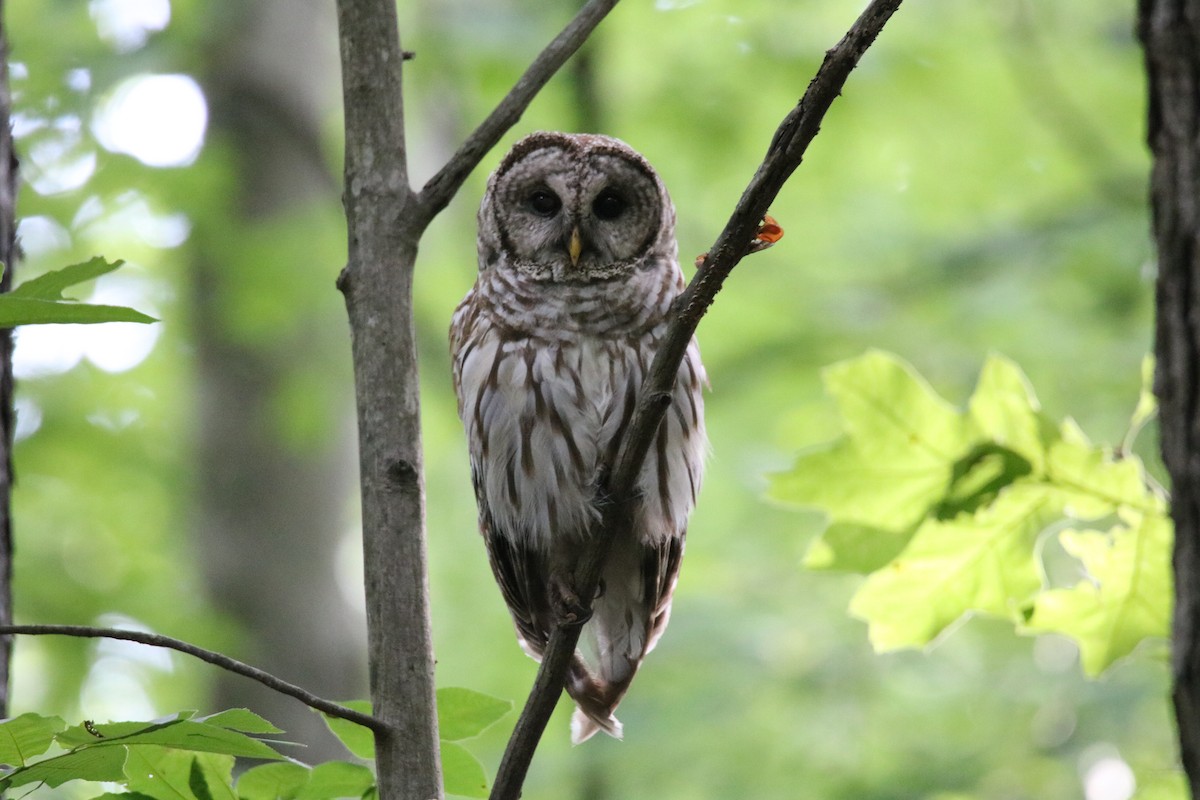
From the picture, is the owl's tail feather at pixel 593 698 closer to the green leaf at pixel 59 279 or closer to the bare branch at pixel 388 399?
the bare branch at pixel 388 399

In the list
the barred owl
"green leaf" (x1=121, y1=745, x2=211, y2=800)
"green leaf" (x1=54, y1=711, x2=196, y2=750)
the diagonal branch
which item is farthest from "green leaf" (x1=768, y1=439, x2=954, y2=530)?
"green leaf" (x1=54, y1=711, x2=196, y2=750)

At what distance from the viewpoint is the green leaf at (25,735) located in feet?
4.40

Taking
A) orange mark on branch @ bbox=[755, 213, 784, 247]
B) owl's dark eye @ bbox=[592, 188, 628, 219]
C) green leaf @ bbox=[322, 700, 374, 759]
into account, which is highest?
owl's dark eye @ bbox=[592, 188, 628, 219]

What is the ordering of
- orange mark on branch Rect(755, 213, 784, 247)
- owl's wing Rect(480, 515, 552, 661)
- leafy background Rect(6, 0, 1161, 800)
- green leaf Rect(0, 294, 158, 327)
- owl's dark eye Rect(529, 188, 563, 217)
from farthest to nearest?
leafy background Rect(6, 0, 1161, 800)
owl's dark eye Rect(529, 188, 563, 217)
owl's wing Rect(480, 515, 552, 661)
orange mark on branch Rect(755, 213, 784, 247)
green leaf Rect(0, 294, 158, 327)

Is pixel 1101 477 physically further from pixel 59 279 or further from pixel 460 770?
pixel 59 279

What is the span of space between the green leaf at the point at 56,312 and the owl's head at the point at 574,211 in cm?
179

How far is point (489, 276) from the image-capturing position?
307 cm

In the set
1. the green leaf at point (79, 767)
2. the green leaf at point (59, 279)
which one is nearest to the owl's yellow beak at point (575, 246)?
the green leaf at point (59, 279)

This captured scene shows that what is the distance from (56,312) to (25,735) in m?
0.48

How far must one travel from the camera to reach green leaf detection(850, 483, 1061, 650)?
235 centimetres

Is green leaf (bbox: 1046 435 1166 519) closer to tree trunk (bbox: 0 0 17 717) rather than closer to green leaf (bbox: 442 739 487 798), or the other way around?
green leaf (bbox: 442 739 487 798)

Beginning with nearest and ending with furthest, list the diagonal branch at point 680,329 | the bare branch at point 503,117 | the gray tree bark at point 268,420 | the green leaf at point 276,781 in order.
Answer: the diagonal branch at point 680,329
the green leaf at point 276,781
the bare branch at point 503,117
the gray tree bark at point 268,420

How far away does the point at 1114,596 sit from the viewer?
2297 mm

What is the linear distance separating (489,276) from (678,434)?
0.64 meters
